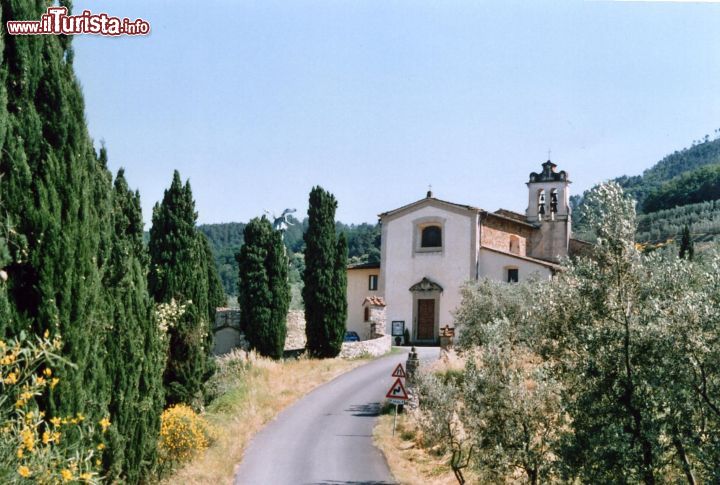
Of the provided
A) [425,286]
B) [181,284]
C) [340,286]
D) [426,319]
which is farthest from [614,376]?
[426,319]

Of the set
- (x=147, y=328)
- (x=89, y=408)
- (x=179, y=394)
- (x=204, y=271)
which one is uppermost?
(x=204, y=271)

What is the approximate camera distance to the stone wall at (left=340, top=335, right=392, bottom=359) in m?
32.8

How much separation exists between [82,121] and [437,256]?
111 ft

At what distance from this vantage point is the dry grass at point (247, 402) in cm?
1549

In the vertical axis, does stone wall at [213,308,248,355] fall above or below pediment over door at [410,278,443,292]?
below

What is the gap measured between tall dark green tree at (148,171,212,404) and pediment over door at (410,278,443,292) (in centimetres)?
2262

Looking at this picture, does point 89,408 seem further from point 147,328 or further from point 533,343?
point 533,343

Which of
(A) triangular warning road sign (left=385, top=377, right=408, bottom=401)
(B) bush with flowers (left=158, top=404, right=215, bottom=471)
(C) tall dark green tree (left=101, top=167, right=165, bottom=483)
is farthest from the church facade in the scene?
(C) tall dark green tree (left=101, top=167, right=165, bottom=483)

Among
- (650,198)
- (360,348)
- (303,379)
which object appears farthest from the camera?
(650,198)

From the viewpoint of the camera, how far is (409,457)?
1811cm

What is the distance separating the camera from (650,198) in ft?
328

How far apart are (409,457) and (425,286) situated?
24.1 metres

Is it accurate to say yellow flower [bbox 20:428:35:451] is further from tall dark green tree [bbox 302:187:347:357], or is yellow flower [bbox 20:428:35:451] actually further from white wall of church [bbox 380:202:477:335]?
white wall of church [bbox 380:202:477:335]

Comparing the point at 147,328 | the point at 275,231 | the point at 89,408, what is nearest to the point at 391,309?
the point at 275,231
